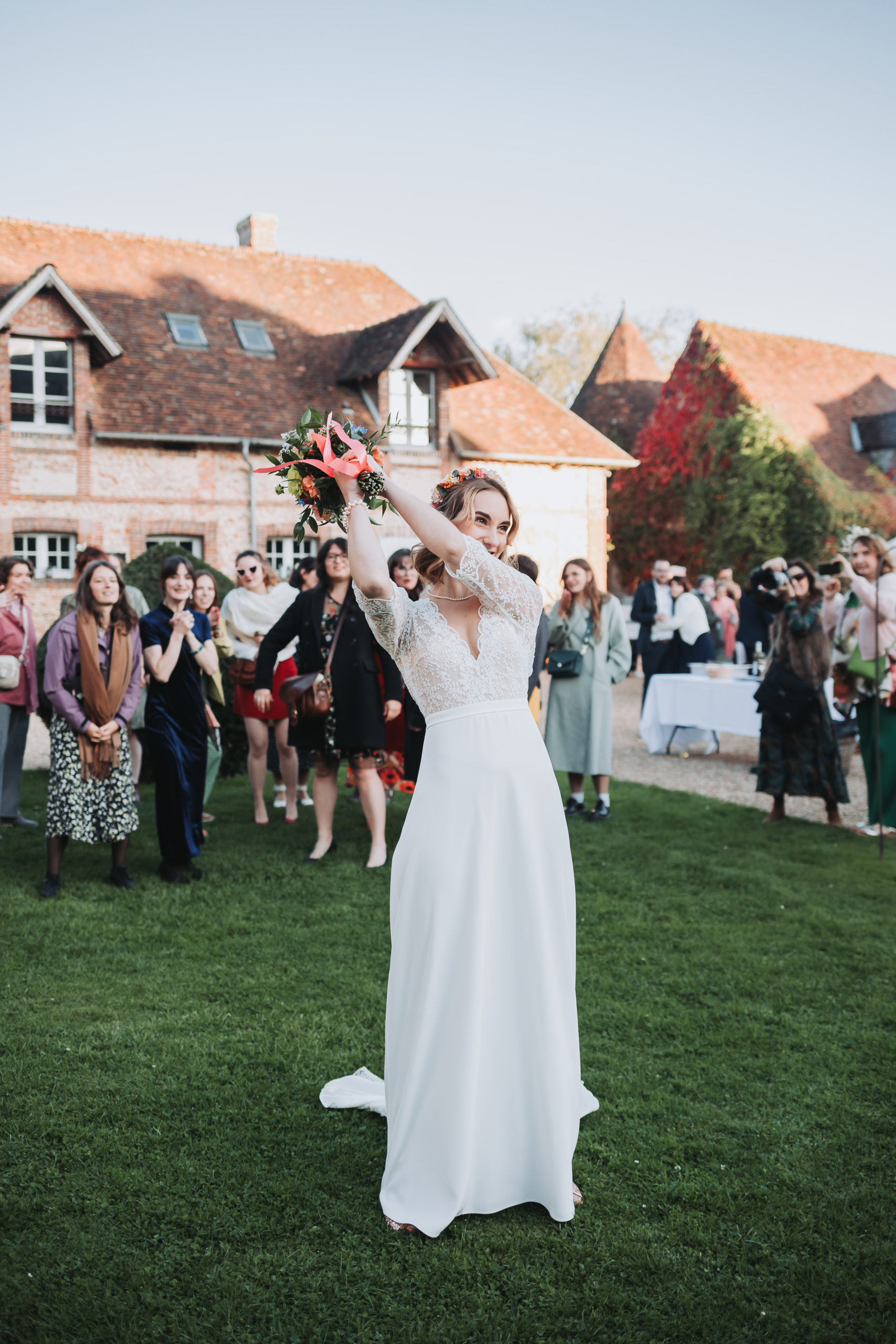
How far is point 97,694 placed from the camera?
254 inches

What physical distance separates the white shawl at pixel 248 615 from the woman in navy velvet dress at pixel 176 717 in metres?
1.89

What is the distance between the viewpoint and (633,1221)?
10.4 feet

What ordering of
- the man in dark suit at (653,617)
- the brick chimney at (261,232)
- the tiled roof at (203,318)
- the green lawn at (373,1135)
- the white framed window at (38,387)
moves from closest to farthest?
the green lawn at (373,1135), the man in dark suit at (653,617), the white framed window at (38,387), the tiled roof at (203,318), the brick chimney at (261,232)

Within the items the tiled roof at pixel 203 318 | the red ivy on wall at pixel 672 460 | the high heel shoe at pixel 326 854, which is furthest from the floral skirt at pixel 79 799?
the red ivy on wall at pixel 672 460

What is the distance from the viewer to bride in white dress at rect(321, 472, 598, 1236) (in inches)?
120

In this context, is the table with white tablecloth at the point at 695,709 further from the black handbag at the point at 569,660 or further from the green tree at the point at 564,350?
the green tree at the point at 564,350

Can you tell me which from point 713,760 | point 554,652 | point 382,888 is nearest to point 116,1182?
point 382,888

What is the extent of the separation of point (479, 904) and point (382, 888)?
12.6 ft

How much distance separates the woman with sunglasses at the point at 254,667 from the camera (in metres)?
8.89

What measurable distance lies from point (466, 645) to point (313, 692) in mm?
4054

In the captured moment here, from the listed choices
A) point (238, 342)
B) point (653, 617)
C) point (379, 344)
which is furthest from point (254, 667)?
point (238, 342)

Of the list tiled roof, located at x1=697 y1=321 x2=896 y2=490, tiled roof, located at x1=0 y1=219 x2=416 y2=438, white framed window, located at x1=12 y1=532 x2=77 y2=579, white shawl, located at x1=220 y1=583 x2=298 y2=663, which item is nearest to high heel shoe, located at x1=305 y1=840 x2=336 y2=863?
white shawl, located at x1=220 y1=583 x2=298 y2=663

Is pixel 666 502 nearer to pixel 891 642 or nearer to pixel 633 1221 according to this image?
pixel 891 642

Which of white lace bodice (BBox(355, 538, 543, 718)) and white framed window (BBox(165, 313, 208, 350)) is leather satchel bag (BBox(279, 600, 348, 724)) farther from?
white framed window (BBox(165, 313, 208, 350))
